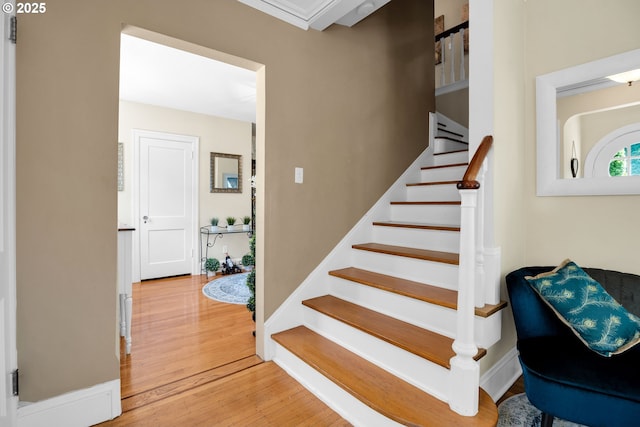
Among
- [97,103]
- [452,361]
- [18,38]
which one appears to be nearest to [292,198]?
[97,103]

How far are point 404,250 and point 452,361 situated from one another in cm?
104

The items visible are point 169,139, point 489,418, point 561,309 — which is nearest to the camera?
point 489,418

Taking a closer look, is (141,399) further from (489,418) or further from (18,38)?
(18,38)

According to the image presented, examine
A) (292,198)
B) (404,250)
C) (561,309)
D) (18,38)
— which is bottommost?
(561,309)

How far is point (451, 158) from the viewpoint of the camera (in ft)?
10.9

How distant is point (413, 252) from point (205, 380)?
1.68 metres

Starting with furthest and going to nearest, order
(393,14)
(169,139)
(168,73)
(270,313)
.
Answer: (169,139), (168,73), (393,14), (270,313)

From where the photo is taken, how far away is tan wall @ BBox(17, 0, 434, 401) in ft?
4.80

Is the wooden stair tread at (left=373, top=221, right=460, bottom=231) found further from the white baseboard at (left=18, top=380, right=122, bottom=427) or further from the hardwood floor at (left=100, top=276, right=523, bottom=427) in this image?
the white baseboard at (left=18, top=380, right=122, bottom=427)

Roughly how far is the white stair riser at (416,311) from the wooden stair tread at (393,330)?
0.12 ft

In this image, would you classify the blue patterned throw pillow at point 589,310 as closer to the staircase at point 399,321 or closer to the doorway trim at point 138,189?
the staircase at point 399,321

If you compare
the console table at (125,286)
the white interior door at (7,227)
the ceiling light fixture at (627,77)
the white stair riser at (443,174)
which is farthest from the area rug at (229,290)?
the ceiling light fixture at (627,77)

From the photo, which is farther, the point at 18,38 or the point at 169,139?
the point at 169,139

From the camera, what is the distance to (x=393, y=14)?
120 inches
